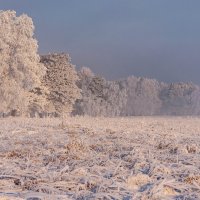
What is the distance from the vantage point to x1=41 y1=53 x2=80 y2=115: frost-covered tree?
6303cm

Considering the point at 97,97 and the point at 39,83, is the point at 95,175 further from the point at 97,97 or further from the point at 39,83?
the point at 97,97

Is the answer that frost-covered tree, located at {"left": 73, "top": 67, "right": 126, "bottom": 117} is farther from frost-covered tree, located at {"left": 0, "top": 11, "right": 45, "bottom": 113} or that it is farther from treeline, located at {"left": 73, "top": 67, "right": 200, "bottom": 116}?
frost-covered tree, located at {"left": 0, "top": 11, "right": 45, "bottom": 113}

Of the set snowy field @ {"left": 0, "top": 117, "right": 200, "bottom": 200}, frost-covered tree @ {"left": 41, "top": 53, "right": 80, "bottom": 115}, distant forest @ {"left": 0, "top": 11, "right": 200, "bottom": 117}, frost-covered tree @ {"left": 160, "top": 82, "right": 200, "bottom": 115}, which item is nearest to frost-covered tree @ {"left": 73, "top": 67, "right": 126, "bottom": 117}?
distant forest @ {"left": 0, "top": 11, "right": 200, "bottom": 117}

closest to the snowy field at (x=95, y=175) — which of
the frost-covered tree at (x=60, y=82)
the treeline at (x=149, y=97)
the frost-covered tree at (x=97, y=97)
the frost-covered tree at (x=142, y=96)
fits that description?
the frost-covered tree at (x=60, y=82)

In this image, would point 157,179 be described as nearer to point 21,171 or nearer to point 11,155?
point 21,171

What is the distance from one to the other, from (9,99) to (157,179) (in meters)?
41.0

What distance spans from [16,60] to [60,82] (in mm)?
15399

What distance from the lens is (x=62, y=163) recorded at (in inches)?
440

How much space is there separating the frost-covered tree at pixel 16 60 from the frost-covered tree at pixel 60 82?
37.9 feet

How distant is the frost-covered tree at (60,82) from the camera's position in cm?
6303

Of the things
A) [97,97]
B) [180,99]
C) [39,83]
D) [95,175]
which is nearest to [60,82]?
[39,83]

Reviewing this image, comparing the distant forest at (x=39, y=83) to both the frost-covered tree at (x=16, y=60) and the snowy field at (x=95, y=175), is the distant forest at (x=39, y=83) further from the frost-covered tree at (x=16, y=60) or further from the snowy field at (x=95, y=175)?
the snowy field at (x=95, y=175)

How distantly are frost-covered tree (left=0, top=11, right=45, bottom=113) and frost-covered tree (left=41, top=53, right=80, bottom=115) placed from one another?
37.9ft

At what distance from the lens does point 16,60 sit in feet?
160
